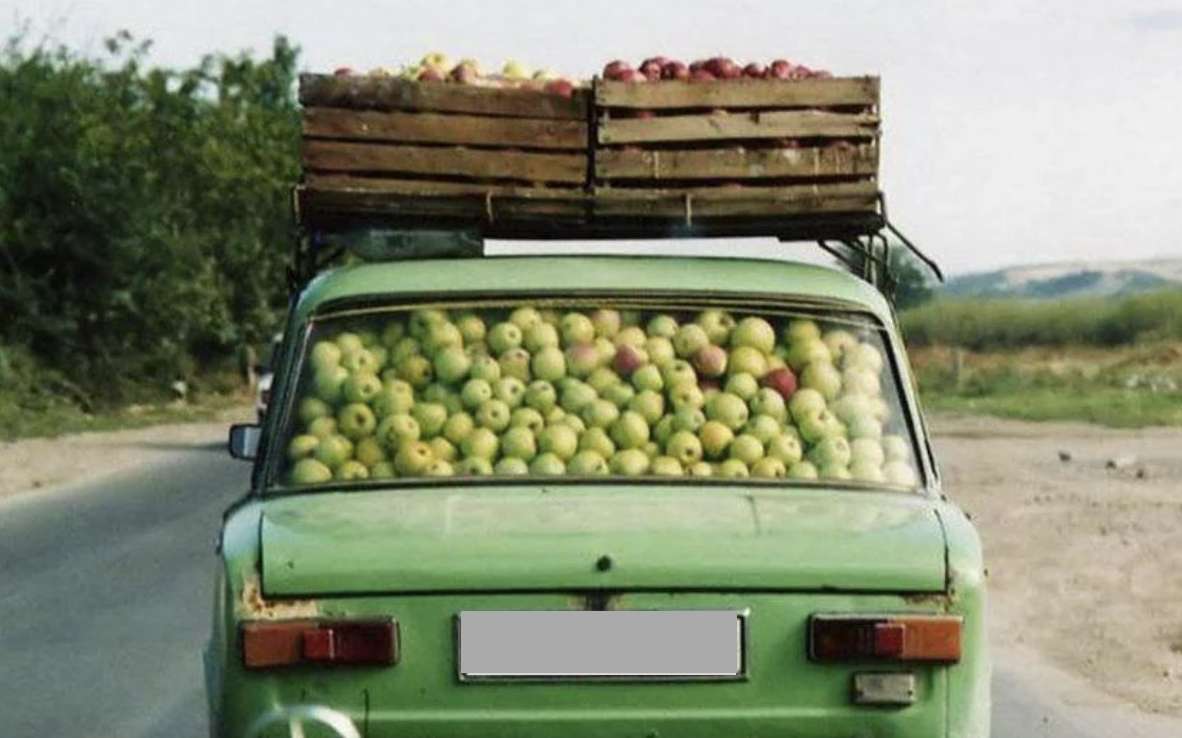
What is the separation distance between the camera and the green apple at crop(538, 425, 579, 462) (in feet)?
21.9

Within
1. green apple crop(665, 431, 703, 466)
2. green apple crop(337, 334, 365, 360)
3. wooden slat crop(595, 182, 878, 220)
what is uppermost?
wooden slat crop(595, 182, 878, 220)

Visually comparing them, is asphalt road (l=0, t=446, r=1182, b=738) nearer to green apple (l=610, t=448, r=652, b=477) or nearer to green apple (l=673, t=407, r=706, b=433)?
green apple (l=673, t=407, r=706, b=433)

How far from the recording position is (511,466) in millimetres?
6582

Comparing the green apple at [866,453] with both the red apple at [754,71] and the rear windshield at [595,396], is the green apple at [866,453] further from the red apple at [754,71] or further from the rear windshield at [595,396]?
the red apple at [754,71]

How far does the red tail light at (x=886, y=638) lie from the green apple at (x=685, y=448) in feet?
3.47

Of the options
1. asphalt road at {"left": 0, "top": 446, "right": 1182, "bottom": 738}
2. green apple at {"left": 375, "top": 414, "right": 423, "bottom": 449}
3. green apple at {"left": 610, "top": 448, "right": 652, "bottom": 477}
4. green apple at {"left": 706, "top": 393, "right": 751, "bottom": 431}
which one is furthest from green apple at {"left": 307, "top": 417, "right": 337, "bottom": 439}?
asphalt road at {"left": 0, "top": 446, "right": 1182, "bottom": 738}

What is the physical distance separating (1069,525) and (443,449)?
605 inches

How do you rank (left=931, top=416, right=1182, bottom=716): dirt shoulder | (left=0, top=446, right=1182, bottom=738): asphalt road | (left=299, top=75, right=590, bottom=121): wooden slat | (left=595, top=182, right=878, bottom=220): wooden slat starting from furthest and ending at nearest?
(left=931, top=416, right=1182, bottom=716): dirt shoulder
(left=0, top=446, right=1182, bottom=738): asphalt road
(left=299, top=75, right=590, bottom=121): wooden slat
(left=595, top=182, right=878, bottom=220): wooden slat

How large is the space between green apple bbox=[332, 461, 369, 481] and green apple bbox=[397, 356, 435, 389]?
1.05 feet

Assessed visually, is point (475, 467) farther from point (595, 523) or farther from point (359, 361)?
point (595, 523)

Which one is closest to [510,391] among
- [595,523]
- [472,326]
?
[472,326]

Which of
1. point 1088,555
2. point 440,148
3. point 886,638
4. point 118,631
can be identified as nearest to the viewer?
point 886,638

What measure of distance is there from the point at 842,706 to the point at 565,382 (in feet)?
4.80

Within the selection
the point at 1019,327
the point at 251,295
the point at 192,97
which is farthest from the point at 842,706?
the point at 1019,327
